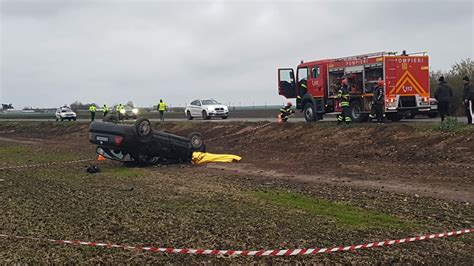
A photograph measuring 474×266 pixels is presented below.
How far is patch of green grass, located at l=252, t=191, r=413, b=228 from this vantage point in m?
7.15

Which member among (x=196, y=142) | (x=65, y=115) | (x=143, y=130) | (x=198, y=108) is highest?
(x=198, y=108)

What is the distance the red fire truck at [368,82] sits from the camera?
1908 cm

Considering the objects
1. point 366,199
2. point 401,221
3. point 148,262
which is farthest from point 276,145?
point 148,262

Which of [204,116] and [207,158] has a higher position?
[204,116]

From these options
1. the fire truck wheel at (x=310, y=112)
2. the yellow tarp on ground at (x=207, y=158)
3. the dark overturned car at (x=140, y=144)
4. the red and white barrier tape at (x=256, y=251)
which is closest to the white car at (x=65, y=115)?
the fire truck wheel at (x=310, y=112)

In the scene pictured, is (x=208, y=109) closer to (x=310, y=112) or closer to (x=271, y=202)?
(x=310, y=112)

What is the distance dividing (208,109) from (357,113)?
16.2m

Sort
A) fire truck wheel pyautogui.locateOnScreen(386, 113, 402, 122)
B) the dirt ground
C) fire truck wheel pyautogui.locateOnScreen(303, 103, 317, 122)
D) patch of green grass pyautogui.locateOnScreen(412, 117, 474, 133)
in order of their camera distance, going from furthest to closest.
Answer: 1. fire truck wheel pyautogui.locateOnScreen(303, 103, 317, 122)
2. fire truck wheel pyautogui.locateOnScreen(386, 113, 402, 122)
3. patch of green grass pyautogui.locateOnScreen(412, 117, 474, 133)
4. the dirt ground

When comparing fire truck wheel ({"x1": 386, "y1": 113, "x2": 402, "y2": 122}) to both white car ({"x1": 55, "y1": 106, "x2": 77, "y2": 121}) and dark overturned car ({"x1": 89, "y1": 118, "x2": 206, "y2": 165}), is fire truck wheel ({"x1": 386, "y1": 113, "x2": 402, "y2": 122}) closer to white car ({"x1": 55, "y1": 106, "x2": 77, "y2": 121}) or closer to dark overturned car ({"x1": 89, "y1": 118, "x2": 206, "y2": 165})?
dark overturned car ({"x1": 89, "y1": 118, "x2": 206, "y2": 165})

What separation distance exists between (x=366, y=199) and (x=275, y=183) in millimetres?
2978

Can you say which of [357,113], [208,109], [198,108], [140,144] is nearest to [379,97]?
[357,113]

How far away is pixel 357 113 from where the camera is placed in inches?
800

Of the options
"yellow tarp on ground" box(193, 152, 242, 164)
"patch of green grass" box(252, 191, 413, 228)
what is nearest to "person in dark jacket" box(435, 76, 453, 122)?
"yellow tarp on ground" box(193, 152, 242, 164)

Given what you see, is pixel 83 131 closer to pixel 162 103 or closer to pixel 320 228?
pixel 162 103
